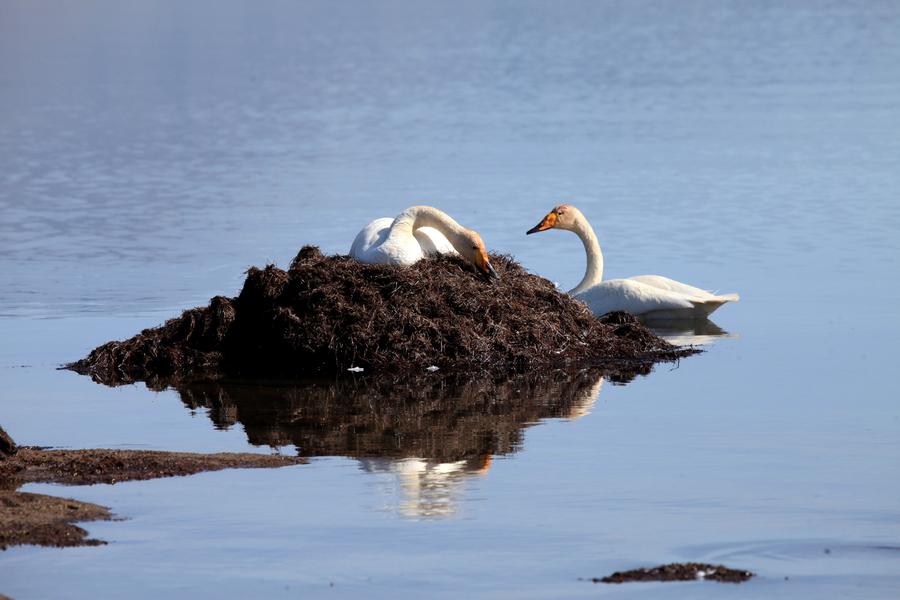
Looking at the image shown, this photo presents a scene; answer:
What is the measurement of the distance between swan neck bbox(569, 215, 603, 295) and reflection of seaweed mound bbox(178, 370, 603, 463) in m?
3.82

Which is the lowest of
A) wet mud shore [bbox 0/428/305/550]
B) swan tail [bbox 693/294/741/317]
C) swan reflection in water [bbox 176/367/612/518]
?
wet mud shore [bbox 0/428/305/550]

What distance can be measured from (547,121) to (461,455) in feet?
88.6

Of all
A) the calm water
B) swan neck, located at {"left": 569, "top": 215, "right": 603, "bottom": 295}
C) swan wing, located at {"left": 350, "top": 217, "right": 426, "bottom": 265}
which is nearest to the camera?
the calm water

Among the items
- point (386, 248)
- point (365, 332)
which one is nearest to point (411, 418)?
point (365, 332)

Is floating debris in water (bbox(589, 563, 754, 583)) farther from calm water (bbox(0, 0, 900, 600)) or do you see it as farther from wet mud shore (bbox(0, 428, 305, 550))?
wet mud shore (bbox(0, 428, 305, 550))

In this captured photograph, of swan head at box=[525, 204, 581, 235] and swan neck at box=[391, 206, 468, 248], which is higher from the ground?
swan head at box=[525, 204, 581, 235]

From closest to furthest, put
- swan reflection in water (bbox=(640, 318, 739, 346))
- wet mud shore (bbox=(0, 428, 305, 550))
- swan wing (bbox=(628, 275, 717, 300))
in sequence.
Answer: wet mud shore (bbox=(0, 428, 305, 550)), swan reflection in water (bbox=(640, 318, 739, 346)), swan wing (bbox=(628, 275, 717, 300))

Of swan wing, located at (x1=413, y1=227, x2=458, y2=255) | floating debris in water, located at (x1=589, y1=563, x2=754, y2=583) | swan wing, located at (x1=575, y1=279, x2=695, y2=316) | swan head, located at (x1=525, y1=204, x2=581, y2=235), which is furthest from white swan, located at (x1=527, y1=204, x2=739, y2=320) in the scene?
floating debris in water, located at (x1=589, y1=563, x2=754, y2=583)

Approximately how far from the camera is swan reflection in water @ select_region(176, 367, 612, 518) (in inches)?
388

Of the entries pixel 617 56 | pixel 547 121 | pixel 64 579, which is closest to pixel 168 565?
pixel 64 579

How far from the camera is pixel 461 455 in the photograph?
10477 millimetres

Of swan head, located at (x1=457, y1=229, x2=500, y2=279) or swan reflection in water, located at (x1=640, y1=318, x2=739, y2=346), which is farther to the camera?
swan reflection in water, located at (x1=640, y1=318, x2=739, y2=346)

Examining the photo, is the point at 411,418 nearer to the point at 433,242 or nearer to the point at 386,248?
the point at 386,248

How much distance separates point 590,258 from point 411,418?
6348mm
